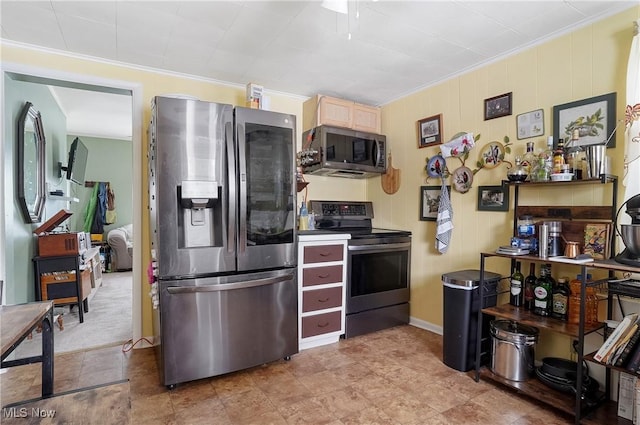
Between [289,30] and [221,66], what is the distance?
0.88 meters

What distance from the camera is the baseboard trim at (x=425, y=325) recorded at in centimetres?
317

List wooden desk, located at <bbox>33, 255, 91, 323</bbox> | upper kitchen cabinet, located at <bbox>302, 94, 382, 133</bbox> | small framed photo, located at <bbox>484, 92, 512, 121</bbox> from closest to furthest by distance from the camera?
small framed photo, located at <bbox>484, 92, 512, 121</bbox>, wooden desk, located at <bbox>33, 255, 91, 323</bbox>, upper kitchen cabinet, located at <bbox>302, 94, 382, 133</bbox>

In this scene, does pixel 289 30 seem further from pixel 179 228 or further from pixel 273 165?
pixel 179 228

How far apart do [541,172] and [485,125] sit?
749 millimetres

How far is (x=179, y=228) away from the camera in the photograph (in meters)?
2.23

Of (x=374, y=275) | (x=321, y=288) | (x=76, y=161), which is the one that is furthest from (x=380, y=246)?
(x=76, y=161)

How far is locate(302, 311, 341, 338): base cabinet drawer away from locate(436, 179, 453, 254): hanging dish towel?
1.13 m

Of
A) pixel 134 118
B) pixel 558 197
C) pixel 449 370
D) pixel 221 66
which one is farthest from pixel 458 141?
pixel 134 118

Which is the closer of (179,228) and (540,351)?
(179,228)

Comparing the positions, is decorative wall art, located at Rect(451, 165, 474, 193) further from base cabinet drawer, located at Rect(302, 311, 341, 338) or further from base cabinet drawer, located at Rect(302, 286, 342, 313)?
base cabinet drawer, located at Rect(302, 311, 341, 338)

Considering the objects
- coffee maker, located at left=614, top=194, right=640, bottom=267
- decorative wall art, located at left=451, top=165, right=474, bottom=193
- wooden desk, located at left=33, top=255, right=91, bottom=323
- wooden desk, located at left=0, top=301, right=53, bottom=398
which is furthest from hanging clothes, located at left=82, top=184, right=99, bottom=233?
coffee maker, located at left=614, top=194, right=640, bottom=267

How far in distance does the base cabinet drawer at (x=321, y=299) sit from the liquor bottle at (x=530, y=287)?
4.64 ft

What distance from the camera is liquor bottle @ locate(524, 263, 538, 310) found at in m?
2.31

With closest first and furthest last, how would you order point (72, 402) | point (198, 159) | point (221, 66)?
point (72, 402)
point (198, 159)
point (221, 66)
